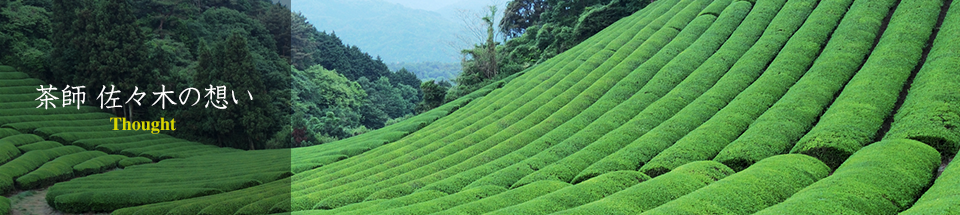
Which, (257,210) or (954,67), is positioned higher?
(954,67)

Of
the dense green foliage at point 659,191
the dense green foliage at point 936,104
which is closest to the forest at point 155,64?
the dense green foliage at point 659,191

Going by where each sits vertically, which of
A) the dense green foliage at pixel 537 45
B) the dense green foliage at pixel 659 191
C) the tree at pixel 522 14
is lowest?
the dense green foliage at pixel 659 191

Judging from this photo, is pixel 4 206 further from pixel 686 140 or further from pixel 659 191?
pixel 686 140

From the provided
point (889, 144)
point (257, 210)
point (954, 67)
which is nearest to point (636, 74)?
point (954, 67)

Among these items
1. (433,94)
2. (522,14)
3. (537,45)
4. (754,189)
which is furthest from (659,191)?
(522,14)

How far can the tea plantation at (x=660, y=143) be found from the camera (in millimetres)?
13352

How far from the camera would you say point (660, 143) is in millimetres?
19859

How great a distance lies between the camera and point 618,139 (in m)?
21.5

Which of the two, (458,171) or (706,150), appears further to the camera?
(458,171)

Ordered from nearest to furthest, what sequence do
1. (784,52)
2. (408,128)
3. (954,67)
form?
(954,67) < (784,52) < (408,128)

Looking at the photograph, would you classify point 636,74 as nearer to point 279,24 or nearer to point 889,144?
point 889,144

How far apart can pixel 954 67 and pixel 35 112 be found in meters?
53.6

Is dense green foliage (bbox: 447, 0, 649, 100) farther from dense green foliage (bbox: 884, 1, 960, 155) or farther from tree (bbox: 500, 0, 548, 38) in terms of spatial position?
dense green foliage (bbox: 884, 1, 960, 155)

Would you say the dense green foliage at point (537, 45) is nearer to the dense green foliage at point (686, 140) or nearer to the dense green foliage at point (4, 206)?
the dense green foliage at point (686, 140)
